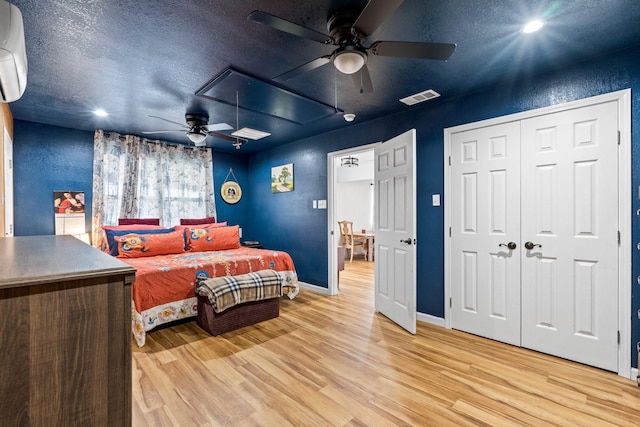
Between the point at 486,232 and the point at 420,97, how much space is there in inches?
59.3

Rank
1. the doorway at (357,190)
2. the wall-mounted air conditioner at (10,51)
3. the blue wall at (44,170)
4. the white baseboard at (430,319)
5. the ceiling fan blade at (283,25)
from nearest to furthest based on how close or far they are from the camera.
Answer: the wall-mounted air conditioner at (10,51) < the ceiling fan blade at (283,25) < the white baseboard at (430,319) < the blue wall at (44,170) < the doorway at (357,190)

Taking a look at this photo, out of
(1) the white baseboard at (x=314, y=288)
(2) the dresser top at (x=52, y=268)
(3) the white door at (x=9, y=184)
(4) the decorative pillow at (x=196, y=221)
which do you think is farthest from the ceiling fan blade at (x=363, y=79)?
(3) the white door at (x=9, y=184)

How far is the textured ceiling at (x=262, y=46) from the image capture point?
175 centimetres

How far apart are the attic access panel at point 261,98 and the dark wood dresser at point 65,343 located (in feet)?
6.90

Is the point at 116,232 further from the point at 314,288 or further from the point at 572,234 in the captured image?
the point at 572,234

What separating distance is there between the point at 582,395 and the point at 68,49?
170 inches

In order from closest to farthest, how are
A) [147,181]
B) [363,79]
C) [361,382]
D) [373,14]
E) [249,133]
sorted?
[373,14] < [361,382] < [363,79] < [249,133] < [147,181]

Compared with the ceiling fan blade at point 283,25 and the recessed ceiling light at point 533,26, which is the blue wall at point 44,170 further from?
the recessed ceiling light at point 533,26

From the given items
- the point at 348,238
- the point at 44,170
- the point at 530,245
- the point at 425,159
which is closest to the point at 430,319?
the point at 530,245

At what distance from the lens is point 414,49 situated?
1.75m

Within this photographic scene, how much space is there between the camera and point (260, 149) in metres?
5.61

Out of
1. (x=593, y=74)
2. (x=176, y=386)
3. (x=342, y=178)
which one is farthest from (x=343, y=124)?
(x=342, y=178)

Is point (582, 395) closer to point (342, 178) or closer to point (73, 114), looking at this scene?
point (73, 114)

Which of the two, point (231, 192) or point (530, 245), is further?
point (231, 192)
